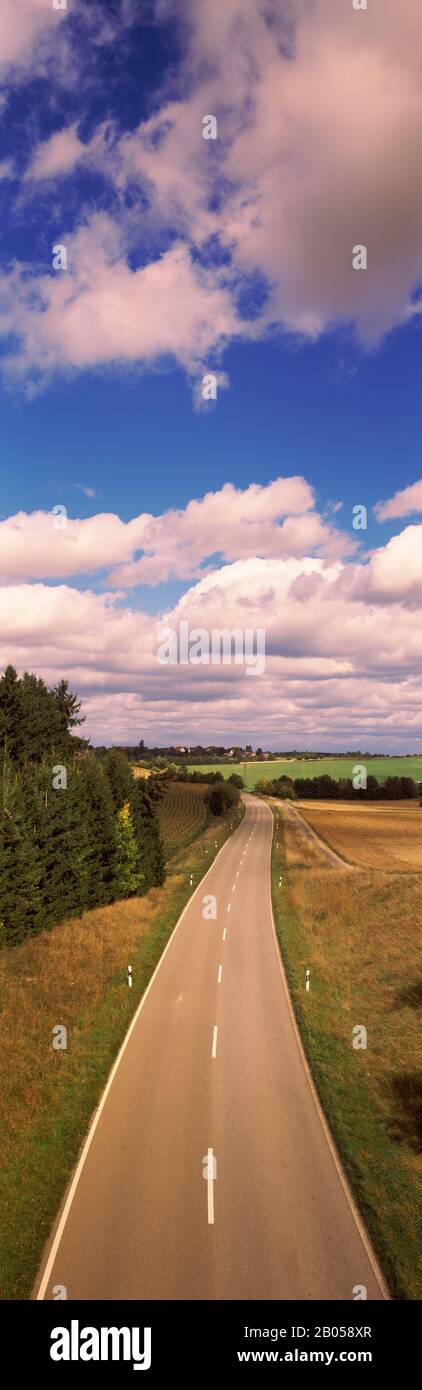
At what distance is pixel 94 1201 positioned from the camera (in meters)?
11.8

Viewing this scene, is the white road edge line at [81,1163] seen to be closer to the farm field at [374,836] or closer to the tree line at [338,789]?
the farm field at [374,836]

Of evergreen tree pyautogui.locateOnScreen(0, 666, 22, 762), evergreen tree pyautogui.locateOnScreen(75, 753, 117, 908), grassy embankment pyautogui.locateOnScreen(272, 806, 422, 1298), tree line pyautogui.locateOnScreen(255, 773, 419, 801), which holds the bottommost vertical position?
tree line pyautogui.locateOnScreen(255, 773, 419, 801)

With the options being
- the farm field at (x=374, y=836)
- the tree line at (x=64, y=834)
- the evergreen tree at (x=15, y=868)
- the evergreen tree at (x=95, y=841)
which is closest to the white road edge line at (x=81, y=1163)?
the evergreen tree at (x=15, y=868)

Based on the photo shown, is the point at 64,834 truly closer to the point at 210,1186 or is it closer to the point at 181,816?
the point at 210,1186

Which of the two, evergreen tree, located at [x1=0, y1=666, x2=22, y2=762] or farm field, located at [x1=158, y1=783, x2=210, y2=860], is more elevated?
evergreen tree, located at [x1=0, y1=666, x2=22, y2=762]

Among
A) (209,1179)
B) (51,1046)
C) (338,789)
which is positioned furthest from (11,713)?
(338,789)

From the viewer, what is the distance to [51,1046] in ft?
60.3

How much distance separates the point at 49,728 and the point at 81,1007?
41.1 metres

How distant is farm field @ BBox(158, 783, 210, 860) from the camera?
242 ft

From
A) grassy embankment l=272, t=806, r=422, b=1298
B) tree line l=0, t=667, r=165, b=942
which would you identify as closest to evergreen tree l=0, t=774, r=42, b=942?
tree line l=0, t=667, r=165, b=942

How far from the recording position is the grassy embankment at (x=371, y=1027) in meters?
11.8

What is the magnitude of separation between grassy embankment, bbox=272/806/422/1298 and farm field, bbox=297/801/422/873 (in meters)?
16.9

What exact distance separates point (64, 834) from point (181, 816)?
70061 millimetres

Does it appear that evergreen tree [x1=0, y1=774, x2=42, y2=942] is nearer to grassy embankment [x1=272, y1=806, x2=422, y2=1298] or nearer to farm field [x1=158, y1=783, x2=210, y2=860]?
grassy embankment [x1=272, y1=806, x2=422, y2=1298]
